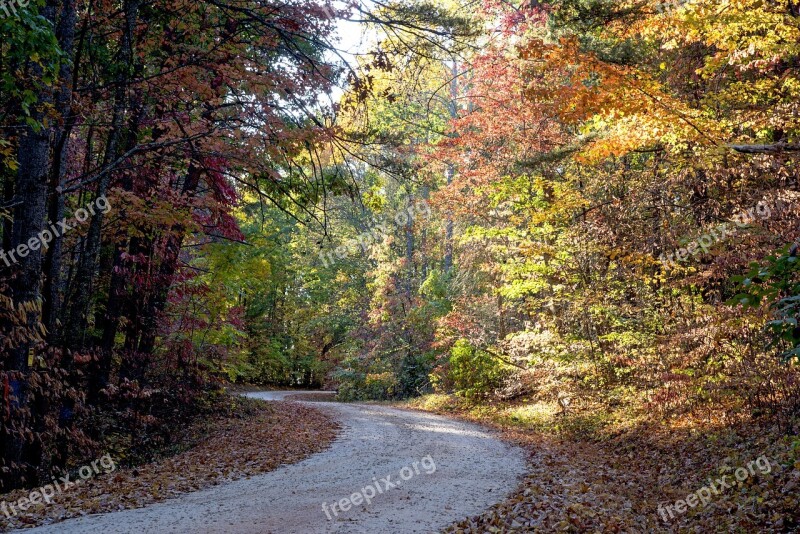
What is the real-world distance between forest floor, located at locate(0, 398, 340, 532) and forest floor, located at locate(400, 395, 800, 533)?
14.4 feet

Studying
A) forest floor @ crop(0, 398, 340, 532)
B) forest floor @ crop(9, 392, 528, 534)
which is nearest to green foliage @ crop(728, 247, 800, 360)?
forest floor @ crop(9, 392, 528, 534)

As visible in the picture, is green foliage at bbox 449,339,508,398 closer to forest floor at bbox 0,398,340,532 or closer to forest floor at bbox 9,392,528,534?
forest floor at bbox 0,398,340,532

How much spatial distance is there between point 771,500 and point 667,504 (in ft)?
4.52

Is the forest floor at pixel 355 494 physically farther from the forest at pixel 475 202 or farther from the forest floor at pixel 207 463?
the forest at pixel 475 202

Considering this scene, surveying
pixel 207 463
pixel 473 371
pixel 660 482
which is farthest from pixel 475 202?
pixel 207 463

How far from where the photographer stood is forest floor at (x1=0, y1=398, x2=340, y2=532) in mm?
7414

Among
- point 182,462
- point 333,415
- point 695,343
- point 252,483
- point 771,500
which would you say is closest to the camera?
point 771,500

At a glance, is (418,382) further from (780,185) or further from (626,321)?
(780,185)

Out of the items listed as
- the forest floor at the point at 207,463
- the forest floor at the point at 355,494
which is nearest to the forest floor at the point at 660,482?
the forest floor at the point at 355,494

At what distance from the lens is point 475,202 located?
2011 cm

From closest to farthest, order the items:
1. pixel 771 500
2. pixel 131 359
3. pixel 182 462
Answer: pixel 771 500 < pixel 182 462 < pixel 131 359

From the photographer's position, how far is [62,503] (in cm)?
752

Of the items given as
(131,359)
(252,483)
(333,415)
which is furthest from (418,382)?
(252,483)

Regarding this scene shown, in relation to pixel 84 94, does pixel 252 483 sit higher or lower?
lower
